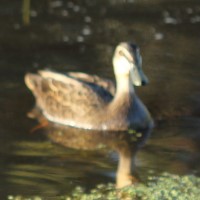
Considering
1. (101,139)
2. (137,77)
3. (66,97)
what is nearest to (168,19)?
(66,97)

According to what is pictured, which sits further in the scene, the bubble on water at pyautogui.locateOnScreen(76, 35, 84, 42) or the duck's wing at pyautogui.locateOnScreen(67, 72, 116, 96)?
the bubble on water at pyautogui.locateOnScreen(76, 35, 84, 42)

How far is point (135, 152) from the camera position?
940cm

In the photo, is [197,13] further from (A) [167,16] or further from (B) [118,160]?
(B) [118,160]

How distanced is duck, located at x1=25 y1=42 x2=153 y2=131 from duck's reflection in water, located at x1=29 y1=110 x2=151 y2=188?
0.36ft

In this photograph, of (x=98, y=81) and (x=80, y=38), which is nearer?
(x=98, y=81)

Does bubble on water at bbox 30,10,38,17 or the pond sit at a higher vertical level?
bubble on water at bbox 30,10,38,17

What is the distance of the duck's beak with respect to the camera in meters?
9.90

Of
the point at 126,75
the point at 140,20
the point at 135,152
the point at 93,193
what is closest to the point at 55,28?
the point at 140,20

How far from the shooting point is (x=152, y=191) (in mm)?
7992

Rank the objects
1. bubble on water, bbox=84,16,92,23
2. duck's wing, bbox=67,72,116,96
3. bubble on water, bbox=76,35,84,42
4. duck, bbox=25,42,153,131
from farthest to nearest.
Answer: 1. bubble on water, bbox=84,16,92,23
2. bubble on water, bbox=76,35,84,42
3. duck's wing, bbox=67,72,116,96
4. duck, bbox=25,42,153,131

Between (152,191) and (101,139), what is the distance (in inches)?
76.1

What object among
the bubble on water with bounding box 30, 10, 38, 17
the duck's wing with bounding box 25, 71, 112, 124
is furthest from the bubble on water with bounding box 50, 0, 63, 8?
the duck's wing with bounding box 25, 71, 112, 124

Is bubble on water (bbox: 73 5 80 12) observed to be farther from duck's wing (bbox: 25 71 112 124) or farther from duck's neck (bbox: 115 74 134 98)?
duck's neck (bbox: 115 74 134 98)

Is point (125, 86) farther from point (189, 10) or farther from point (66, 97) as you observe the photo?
point (189, 10)
